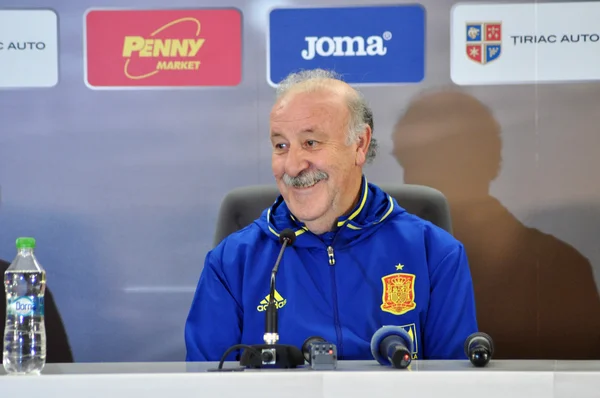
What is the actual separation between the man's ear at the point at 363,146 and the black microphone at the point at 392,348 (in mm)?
953

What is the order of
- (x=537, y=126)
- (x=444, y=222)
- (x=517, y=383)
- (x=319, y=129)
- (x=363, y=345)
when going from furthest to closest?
1. (x=537, y=126)
2. (x=444, y=222)
3. (x=319, y=129)
4. (x=363, y=345)
5. (x=517, y=383)

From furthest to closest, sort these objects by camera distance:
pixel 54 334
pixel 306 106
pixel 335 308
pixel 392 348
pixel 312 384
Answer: pixel 54 334 → pixel 306 106 → pixel 335 308 → pixel 392 348 → pixel 312 384

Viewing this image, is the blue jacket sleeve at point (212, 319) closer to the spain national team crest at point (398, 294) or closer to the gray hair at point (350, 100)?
the spain national team crest at point (398, 294)

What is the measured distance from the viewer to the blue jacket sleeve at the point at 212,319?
2.20 m

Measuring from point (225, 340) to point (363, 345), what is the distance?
1.22 ft

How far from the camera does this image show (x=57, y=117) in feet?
10.6

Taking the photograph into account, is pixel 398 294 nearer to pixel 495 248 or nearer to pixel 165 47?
pixel 495 248

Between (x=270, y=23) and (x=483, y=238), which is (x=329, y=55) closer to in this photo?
(x=270, y=23)

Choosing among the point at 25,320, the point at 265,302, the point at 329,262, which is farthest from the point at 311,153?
the point at 25,320

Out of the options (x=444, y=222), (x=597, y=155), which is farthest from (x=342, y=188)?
(x=597, y=155)

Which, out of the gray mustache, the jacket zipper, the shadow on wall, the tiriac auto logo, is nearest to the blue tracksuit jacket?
the jacket zipper

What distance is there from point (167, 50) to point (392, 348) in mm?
2084

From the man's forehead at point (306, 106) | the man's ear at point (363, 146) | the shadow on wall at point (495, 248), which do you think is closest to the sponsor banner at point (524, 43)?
the shadow on wall at point (495, 248)

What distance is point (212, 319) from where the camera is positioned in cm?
225
